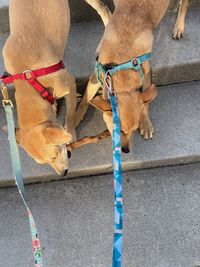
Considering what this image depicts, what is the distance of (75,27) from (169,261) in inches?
122

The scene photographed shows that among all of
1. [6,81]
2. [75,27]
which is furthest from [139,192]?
[75,27]

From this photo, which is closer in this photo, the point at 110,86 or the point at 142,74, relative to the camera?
the point at 110,86

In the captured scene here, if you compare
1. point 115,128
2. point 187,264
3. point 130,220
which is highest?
point 115,128

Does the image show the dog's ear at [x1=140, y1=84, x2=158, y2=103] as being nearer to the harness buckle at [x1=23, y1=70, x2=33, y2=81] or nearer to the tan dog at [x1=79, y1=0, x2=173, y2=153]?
the tan dog at [x1=79, y1=0, x2=173, y2=153]

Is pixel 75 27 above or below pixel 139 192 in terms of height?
above

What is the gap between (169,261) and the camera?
12.6ft

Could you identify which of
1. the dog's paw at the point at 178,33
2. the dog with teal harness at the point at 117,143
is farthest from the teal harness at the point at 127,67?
the dog's paw at the point at 178,33

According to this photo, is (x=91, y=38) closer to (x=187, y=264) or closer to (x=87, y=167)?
(x=87, y=167)

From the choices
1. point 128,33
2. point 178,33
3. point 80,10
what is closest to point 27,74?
point 128,33

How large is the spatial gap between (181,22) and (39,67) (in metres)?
1.98

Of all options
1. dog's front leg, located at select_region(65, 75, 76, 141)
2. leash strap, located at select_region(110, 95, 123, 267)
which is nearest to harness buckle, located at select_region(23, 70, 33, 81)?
dog's front leg, located at select_region(65, 75, 76, 141)

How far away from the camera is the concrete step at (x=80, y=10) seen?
484cm

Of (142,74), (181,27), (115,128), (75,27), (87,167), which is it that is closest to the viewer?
(115,128)

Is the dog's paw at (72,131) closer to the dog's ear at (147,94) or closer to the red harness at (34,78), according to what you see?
the red harness at (34,78)
